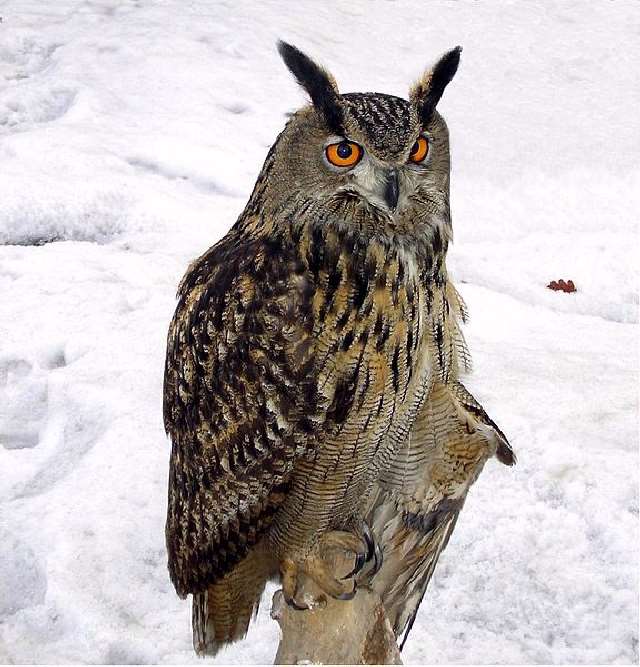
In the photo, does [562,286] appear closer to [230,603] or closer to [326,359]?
[230,603]

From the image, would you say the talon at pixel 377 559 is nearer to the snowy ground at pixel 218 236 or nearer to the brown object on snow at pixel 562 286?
the snowy ground at pixel 218 236

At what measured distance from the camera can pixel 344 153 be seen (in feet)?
6.81

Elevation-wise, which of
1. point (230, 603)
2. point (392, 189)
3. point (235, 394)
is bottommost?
point (230, 603)

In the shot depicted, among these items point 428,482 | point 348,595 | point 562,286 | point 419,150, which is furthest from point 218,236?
point 419,150

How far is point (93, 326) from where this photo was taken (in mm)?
4445

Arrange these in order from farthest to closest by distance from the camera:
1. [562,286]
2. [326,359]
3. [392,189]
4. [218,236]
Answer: [218,236] → [562,286] → [326,359] → [392,189]

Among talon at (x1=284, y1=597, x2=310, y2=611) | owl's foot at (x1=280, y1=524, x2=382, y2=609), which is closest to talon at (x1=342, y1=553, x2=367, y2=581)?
owl's foot at (x1=280, y1=524, x2=382, y2=609)

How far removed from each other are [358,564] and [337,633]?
0.20 m

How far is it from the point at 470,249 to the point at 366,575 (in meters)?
3.00

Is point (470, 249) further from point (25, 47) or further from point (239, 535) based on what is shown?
point (25, 47)

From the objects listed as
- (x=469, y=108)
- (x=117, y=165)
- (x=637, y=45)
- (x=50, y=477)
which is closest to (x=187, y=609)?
Result: (x=50, y=477)

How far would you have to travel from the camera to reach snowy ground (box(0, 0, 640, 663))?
3229mm

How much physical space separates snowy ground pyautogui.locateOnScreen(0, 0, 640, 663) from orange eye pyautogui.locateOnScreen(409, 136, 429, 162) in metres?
1.75

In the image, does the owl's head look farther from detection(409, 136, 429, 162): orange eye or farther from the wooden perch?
the wooden perch
